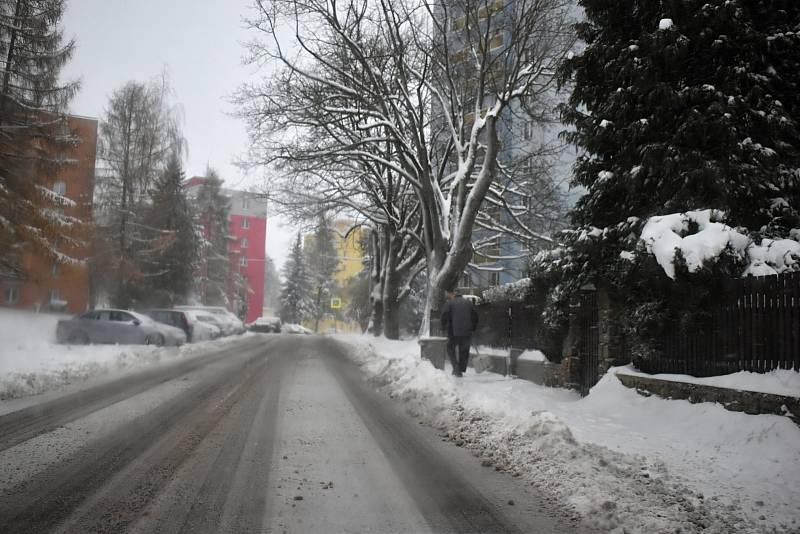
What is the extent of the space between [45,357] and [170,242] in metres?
18.5

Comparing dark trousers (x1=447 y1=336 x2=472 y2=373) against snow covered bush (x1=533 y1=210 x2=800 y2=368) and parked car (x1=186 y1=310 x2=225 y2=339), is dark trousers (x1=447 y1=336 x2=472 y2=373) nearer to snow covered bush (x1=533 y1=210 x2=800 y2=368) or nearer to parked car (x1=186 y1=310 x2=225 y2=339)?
snow covered bush (x1=533 y1=210 x2=800 y2=368)

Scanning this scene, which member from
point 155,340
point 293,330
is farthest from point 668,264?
point 293,330

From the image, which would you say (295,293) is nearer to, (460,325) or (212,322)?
(212,322)

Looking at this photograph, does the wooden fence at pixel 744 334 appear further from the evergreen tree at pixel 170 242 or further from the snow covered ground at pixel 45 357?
the evergreen tree at pixel 170 242

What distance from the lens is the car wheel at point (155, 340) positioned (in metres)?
20.0

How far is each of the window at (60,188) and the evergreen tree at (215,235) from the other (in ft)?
103

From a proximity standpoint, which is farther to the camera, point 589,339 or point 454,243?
point 454,243

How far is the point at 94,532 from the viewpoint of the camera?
137 inches

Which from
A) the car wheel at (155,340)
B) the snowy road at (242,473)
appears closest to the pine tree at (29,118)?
the car wheel at (155,340)

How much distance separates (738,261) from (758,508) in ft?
12.4

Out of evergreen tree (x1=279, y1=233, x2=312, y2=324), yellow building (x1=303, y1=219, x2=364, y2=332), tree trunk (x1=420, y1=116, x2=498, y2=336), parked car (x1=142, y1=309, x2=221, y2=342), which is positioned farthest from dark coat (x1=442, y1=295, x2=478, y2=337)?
evergreen tree (x1=279, y1=233, x2=312, y2=324)

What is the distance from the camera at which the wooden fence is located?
6152mm

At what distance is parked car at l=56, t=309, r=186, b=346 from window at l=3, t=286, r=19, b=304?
156 centimetres

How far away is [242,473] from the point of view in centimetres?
483
